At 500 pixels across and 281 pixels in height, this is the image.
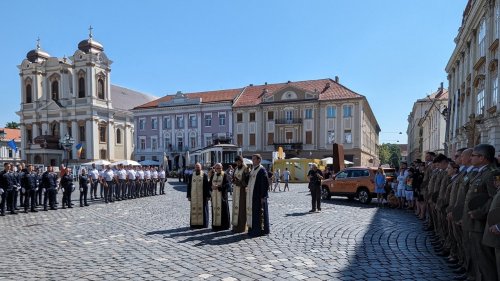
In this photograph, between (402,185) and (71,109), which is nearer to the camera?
(402,185)

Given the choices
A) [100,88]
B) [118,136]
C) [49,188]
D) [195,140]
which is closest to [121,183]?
[49,188]

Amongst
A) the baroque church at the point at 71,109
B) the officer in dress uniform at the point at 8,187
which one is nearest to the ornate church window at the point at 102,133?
the baroque church at the point at 71,109

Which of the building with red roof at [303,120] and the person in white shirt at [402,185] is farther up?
the building with red roof at [303,120]

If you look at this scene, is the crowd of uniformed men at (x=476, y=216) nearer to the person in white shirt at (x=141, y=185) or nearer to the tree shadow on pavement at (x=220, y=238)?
the tree shadow on pavement at (x=220, y=238)

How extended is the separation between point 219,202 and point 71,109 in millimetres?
59910

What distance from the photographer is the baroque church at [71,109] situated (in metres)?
61.2

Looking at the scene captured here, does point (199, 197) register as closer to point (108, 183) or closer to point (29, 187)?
point (29, 187)

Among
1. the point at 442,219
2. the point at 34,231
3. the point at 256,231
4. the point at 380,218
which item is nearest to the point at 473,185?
the point at 442,219

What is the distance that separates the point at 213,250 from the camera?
7684 mm

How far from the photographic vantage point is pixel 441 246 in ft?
→ 25.5

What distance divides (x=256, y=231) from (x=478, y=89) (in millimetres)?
18349

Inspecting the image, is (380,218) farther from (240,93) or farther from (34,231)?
(240,93)

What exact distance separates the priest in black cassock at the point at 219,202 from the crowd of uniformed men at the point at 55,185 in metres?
8.37

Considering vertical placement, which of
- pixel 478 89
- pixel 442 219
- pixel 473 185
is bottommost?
pixel 442 219
